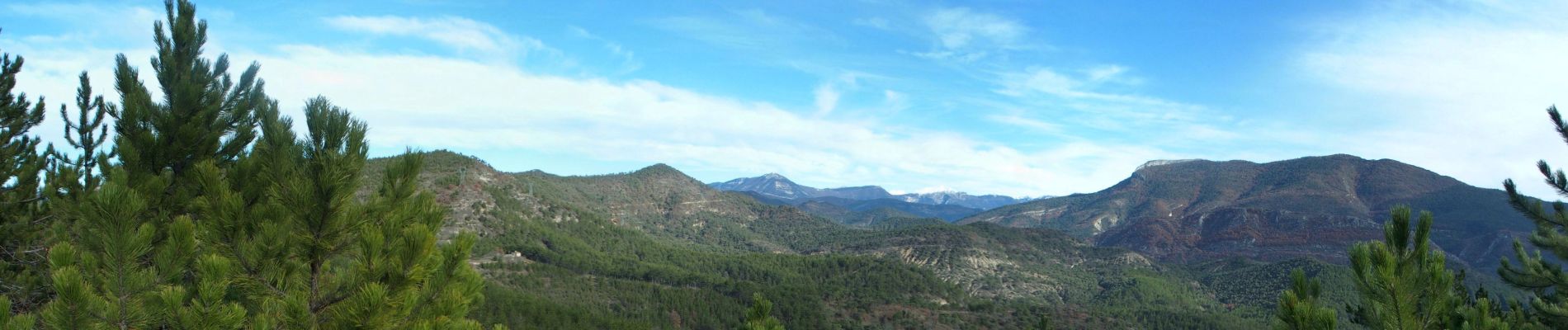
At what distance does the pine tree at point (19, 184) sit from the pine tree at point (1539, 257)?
2997 cm

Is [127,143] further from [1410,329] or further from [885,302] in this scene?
[885,302]

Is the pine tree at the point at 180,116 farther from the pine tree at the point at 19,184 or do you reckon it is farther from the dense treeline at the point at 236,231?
the pine tree at the point at 19,184

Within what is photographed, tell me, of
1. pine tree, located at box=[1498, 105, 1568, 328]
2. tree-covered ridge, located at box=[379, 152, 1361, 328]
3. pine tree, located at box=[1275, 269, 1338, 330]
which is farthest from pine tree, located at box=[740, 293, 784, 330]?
tree-covered ridge, located at box=[379, 152, 1361, 328]

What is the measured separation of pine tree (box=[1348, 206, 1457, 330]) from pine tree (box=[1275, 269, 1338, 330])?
20.0 inches

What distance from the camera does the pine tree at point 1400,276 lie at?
7.48 m

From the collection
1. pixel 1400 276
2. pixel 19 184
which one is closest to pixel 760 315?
pixel 1400 276

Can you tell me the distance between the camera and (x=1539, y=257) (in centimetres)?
1567

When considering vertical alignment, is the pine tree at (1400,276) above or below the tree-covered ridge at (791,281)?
above

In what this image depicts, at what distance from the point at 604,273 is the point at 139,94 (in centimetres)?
11728

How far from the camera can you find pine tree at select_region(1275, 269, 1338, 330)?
7.13m

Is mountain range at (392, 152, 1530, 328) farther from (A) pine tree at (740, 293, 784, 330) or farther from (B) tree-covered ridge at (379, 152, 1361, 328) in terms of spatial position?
(A) pine tree at (740, 293, 784, 330)

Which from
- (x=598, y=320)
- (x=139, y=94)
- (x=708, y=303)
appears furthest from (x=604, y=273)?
(x=139, y=94)

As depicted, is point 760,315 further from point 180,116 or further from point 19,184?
point 19,184

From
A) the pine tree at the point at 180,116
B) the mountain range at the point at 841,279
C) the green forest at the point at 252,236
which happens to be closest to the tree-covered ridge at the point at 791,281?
the mountain range at the point at 841,279
